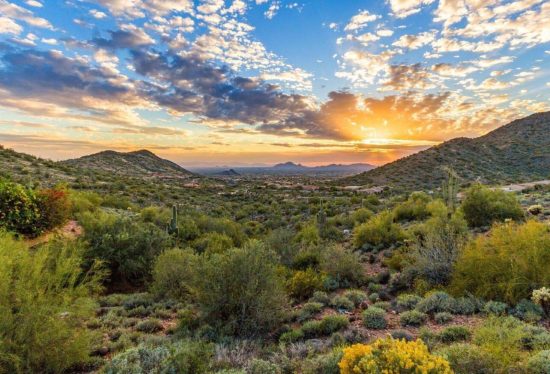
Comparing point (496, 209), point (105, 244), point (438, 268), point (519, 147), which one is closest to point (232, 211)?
point (105, 244)

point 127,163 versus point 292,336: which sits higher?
point 127,163

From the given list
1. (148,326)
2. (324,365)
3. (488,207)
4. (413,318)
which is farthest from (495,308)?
(488,207)

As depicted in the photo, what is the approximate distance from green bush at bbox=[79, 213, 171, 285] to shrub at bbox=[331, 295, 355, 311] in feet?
22.3

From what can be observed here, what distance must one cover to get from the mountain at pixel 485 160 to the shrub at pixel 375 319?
4086 centimetres

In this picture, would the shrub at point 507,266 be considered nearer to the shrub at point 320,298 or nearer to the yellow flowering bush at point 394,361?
the shrub at point 320,298

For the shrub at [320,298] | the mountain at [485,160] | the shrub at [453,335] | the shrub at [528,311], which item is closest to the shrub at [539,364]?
the shrub at [453,335]

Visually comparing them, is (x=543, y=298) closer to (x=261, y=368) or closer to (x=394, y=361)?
(x=394, y=361)

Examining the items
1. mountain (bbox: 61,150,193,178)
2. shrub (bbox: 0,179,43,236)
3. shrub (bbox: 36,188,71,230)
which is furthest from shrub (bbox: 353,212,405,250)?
mountain (bbox: 61,150,193,178)

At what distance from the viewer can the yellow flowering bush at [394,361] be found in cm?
379

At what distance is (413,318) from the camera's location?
725cm

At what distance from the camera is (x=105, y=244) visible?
484 inches

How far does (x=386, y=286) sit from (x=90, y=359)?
322 inches

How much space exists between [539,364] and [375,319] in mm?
3176

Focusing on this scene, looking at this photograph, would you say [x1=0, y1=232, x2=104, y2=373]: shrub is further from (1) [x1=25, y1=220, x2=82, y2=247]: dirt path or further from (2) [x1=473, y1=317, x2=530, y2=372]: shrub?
(1) [x1=25, y1=220, x2=82, y2=247]: dirt path
